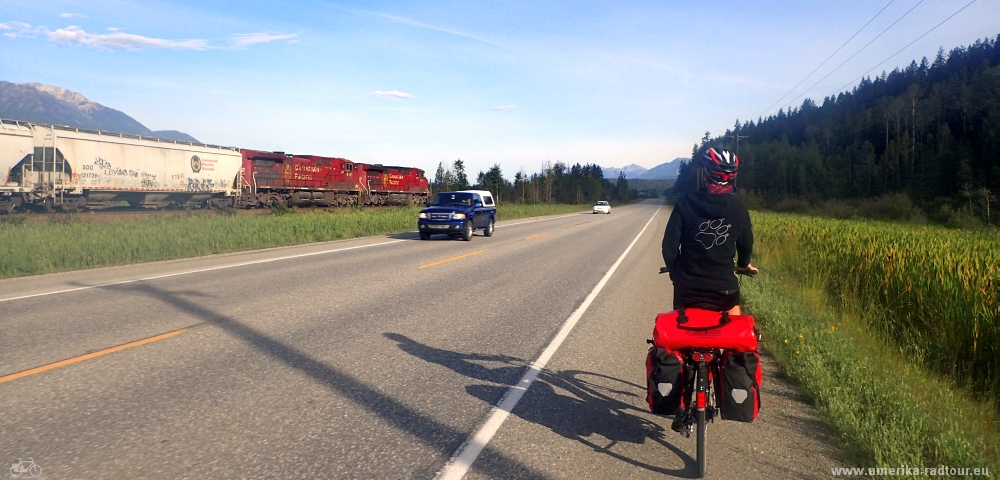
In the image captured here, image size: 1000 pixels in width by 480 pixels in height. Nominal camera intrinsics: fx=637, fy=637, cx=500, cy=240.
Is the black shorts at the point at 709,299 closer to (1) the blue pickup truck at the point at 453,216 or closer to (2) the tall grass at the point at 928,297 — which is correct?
(2) the tall grass at the point at 928,297

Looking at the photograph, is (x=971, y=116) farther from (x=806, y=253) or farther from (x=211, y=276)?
(x=211, y=276)

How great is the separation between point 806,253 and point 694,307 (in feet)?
38.7

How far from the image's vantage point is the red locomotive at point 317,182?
37159mm

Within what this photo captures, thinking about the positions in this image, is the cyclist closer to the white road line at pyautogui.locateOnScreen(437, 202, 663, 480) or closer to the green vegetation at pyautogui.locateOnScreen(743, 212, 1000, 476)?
the green vegetation at pyautogui.locateOnScreen(743, 212, 1000, 476)

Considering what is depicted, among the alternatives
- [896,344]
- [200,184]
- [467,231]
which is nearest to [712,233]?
[896,344]

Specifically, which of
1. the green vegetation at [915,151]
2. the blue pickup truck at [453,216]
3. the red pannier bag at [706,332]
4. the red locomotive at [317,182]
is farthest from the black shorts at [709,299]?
the green vegetation at [915,151]

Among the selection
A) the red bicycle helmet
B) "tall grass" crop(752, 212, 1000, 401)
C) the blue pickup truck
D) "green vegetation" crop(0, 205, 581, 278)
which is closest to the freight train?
"green vegetation" crop(0, 205, 581, 278)

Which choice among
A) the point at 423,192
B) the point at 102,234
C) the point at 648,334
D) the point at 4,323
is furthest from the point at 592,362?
the point at 423,192

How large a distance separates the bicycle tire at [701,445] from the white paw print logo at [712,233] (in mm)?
1091

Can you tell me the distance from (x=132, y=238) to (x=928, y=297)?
58.2 ft

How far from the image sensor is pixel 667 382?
4.09m

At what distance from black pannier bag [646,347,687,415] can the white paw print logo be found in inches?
30.2

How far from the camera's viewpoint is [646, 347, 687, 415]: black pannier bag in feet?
13.5

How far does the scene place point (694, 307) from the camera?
4.38 meters
